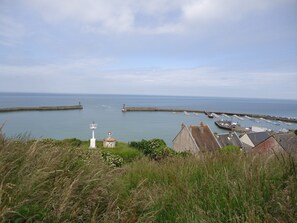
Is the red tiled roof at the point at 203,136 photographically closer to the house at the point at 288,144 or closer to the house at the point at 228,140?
the house at the point at 228,140

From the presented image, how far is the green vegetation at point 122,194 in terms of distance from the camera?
2.41 metres

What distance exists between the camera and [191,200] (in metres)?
3.18

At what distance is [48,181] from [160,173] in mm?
2126

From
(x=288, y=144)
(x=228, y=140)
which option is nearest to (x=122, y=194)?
(x=288, y=144)

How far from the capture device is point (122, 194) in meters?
3.84

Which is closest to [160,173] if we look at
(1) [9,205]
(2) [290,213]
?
(2) [290,213]

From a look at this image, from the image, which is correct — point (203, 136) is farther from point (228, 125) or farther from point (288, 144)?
point (228, 125)

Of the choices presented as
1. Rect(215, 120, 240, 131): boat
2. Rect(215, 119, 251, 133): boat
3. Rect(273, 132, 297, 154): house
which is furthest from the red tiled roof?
Rect(215, 120, 240, 131): boat

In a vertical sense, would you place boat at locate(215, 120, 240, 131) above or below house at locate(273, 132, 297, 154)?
below

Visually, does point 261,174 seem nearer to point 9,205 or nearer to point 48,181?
point 48,181

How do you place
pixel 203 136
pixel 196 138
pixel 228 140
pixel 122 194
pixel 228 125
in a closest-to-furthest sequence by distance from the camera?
pixel 122 194
pixel 196 138
pixel 203 136
pixel 228 140
pixel 228 125

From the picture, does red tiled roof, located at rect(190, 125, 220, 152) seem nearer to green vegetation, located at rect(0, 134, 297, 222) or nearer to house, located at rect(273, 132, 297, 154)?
house, located at rect(273, 132, 297, 154)

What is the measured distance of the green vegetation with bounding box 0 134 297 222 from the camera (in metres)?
2.41

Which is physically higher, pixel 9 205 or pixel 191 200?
pixel 9 205
